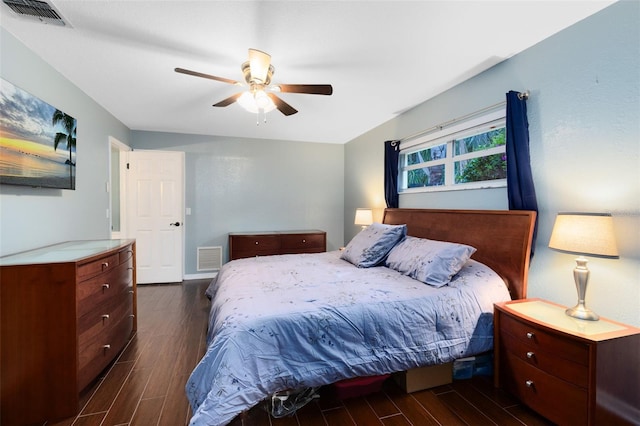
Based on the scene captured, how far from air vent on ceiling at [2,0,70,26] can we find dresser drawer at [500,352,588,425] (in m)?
3.58

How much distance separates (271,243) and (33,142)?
2.92m

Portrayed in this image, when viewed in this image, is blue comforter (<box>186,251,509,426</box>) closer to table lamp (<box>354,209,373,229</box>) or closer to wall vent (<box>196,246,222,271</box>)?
table lamp (<box>354,209,373,229</box>)

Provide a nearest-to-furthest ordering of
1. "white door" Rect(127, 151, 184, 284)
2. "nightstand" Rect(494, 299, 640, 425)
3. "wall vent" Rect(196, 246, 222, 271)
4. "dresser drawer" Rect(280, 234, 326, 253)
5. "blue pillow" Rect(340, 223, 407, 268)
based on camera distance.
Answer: "nightstand" Rect(494, 299, 640, 425)
"blue pillow" Rect(340, 223, 407, 268)
"white door" Rect(127, 151, 184, 284)
"dresser drawer" Rect(280, 234, 326, 253)
"wall vent" Rect(196, 246, 222, 271)

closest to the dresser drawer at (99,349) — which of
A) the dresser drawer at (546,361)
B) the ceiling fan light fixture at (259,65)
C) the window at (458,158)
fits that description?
the ceiling fan light fixture at (259,65)

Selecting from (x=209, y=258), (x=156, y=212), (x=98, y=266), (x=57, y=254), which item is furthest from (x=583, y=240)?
(x=156, y=212)

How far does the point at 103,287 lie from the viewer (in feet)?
6.43

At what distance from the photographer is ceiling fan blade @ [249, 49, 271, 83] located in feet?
5.73

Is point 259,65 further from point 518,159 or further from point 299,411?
point 299,411

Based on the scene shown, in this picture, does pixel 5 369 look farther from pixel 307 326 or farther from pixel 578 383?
pixel 578 383

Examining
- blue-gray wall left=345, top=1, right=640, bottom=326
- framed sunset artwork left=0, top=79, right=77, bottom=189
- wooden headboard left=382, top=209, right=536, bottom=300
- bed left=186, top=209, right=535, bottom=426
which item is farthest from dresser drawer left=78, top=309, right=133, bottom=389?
blue-gray wall left=345, top=1, right=640, bottom=326

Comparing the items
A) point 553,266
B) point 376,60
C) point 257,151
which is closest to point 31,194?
point 376,60

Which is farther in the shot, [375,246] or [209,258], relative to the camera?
[209,258]

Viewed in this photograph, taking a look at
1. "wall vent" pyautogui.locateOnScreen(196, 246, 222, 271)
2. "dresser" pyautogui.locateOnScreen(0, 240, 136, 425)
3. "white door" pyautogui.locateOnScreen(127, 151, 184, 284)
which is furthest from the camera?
"wall vent" pyautogui.locateOnScreen(196, 246, 222, 271)

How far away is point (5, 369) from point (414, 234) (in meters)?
3.22
